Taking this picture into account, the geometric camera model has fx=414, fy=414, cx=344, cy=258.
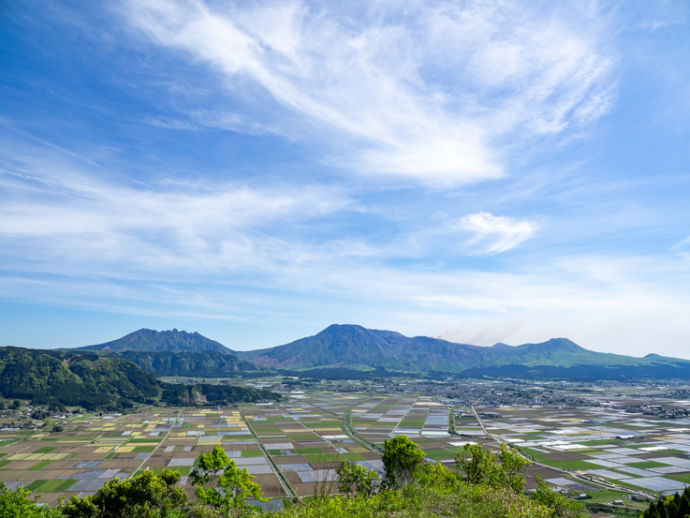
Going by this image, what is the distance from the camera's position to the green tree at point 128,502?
56250mm

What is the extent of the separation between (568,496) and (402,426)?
102 metres

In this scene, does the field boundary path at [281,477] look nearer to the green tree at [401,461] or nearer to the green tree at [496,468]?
the green tree at [401,461]

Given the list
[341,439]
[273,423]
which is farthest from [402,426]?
[273,423]

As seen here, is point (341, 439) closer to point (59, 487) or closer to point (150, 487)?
point (59, 487)

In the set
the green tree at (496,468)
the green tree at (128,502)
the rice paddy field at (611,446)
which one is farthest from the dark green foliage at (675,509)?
the green tree at (128,502)

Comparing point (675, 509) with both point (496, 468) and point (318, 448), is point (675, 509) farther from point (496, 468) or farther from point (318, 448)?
point (318, 448)

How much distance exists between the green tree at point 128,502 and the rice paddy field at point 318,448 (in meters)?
19.8

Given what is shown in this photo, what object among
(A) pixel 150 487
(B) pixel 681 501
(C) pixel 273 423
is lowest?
(C) pixel 273 423

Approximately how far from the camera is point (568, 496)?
7806 centimetres

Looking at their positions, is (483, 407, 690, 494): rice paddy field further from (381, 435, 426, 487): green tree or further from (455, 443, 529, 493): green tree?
(381, 435, 426, 487): green tree

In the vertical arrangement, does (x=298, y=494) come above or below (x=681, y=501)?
below

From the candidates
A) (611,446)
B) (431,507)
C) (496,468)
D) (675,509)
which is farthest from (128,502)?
(611,446)

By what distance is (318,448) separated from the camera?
133 m

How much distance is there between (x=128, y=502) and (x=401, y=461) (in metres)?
40.4
